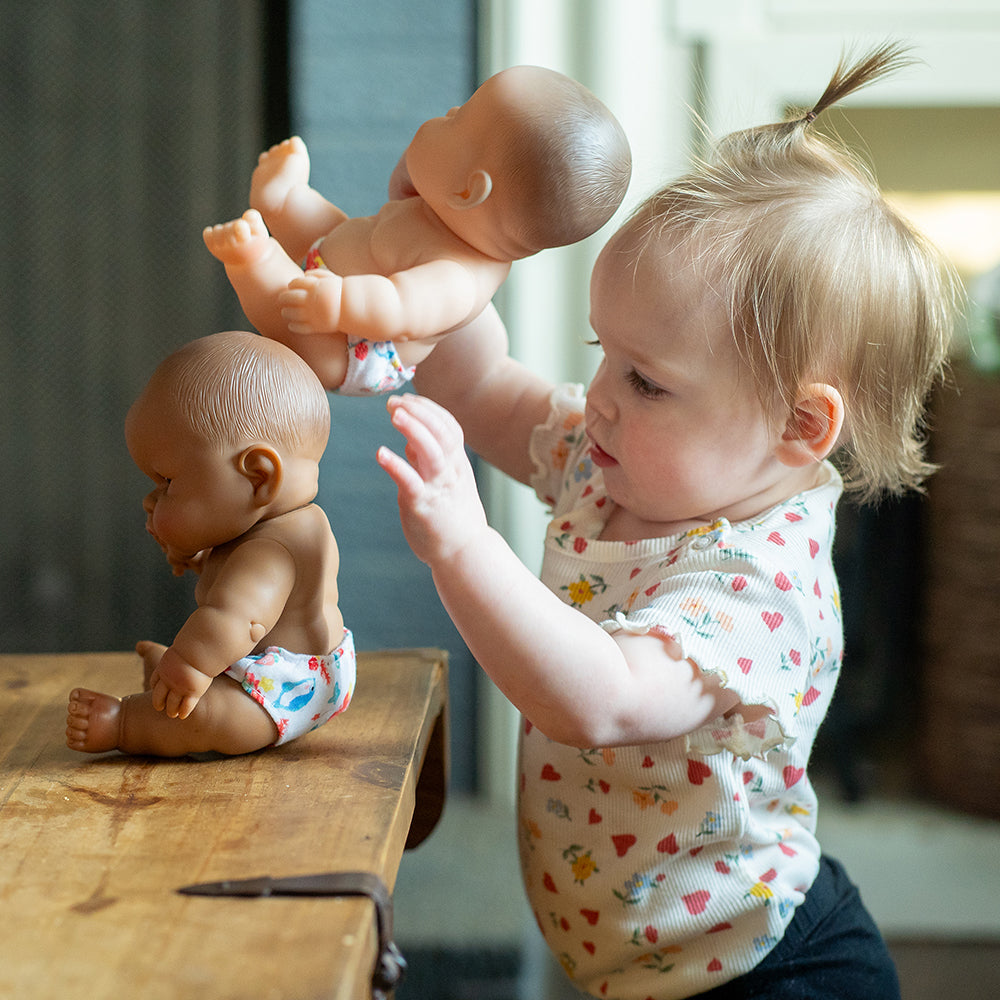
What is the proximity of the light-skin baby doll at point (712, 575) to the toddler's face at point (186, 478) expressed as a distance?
0.37 feet

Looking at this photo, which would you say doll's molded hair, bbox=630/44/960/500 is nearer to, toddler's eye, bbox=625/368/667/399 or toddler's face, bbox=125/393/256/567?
toddler's eye, bbox=625/368/667/399

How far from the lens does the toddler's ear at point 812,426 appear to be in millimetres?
719

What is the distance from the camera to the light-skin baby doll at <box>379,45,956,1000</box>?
2.13 feet

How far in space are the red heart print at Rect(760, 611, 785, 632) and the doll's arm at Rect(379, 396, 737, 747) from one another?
0.08 meters

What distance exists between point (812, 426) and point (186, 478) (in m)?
0.41

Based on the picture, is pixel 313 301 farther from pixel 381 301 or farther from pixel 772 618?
pixel 772 618

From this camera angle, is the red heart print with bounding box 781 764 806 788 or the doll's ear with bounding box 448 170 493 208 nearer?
the doll's ear with bounding box 448 170 493 208

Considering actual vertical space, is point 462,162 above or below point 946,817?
above

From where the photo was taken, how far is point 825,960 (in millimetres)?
801

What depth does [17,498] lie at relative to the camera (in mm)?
1491

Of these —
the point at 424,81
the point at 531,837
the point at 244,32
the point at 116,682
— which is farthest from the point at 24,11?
the point at 531,837

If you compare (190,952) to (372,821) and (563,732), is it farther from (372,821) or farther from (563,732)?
(563,732)

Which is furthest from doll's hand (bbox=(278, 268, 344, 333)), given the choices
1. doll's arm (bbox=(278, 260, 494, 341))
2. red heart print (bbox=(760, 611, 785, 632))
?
red heart print (bbox=(760, 611, 785, 632))

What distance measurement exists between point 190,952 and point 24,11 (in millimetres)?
1300
